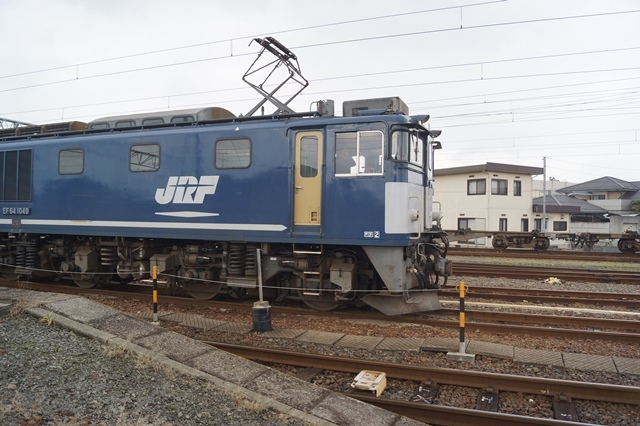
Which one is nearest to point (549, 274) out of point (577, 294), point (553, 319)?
point (577, 294)

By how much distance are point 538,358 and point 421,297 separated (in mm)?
2600

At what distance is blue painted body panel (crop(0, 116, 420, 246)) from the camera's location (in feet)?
27.4

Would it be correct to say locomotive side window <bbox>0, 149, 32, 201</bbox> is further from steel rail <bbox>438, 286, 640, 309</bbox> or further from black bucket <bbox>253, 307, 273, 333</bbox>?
steel rail <bbox>438, 286, 640, 309</bbox>

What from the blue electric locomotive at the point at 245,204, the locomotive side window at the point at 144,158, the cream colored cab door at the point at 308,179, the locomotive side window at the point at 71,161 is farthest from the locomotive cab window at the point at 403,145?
the locomotive side window at the point at 71,161

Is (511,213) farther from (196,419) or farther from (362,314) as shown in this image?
(196,419)

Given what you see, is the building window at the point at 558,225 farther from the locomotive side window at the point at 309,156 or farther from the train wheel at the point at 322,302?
the locomotive side window at the point at 309,156

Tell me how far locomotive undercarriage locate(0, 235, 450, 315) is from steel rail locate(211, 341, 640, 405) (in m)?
2.00

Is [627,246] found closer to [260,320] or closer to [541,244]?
[541,244]

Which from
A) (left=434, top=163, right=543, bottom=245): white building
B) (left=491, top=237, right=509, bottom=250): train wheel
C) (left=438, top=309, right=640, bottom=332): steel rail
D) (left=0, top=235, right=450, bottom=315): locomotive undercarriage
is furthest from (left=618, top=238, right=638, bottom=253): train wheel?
(left=0, top=235, right=450, bottom=315): locomotive undercarriage

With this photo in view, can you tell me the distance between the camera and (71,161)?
11305 mm

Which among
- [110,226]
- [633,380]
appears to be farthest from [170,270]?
[633,380]

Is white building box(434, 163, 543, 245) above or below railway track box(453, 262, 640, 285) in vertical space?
above

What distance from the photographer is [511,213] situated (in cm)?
3238

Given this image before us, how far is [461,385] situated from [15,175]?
1231 centimetres
